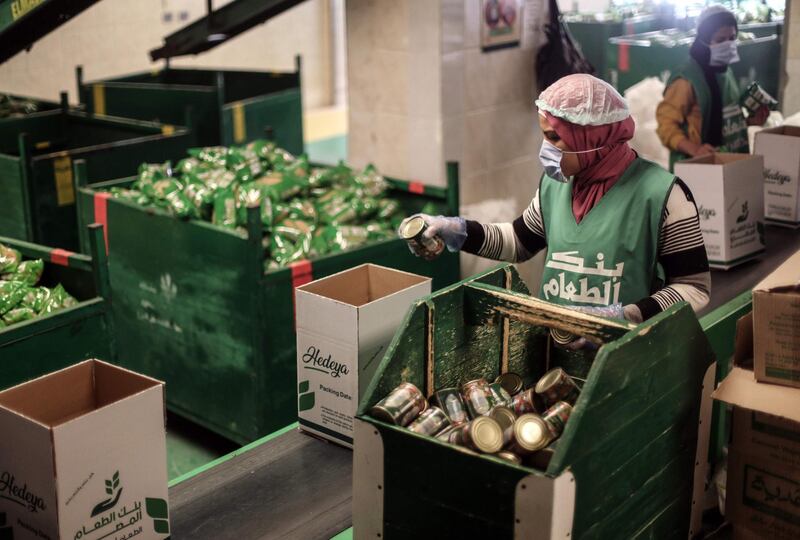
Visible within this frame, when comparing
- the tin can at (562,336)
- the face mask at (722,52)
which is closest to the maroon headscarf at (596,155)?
the tin can at (562,336)

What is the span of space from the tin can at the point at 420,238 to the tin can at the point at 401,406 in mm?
763

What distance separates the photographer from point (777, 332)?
201 centimetres

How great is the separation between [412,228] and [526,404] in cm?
80

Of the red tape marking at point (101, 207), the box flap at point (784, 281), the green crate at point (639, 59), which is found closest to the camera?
the box flap at point (784, 281)

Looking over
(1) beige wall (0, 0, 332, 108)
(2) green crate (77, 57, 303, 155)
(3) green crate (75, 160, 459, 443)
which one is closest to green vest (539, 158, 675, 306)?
(3) green crate (75, 160, 459, 443)

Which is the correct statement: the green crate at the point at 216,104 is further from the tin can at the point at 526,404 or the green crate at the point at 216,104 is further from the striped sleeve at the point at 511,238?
the tin can at the point at 526,404

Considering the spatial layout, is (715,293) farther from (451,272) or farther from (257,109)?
(257,109)

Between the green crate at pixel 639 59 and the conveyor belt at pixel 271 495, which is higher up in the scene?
the green crate at pixel 639 59

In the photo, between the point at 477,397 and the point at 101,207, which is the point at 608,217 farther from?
the point at 101,207

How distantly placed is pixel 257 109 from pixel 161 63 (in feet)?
13.5

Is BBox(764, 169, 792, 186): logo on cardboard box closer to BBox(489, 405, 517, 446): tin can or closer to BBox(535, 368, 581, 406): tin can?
BBox(535, 368, 581, 406): tin can

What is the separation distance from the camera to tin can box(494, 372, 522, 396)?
2152mm

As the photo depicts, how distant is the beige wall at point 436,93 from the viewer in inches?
210

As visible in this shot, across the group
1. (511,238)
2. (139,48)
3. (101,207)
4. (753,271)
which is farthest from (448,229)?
(139,48)
